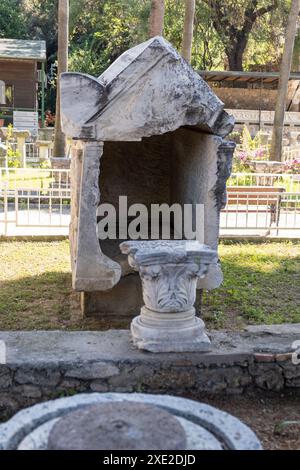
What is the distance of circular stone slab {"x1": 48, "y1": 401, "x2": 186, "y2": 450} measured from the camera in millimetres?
2850

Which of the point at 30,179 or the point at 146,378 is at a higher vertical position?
the point at 30,179

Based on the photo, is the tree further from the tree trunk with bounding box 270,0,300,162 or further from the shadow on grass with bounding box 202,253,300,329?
the shadow on grass with bounding box 202,253,300,329

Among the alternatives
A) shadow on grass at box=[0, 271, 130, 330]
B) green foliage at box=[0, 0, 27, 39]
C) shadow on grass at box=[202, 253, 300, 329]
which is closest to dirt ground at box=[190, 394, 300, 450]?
shadow on grass at box=[202, 253, 300, 329]

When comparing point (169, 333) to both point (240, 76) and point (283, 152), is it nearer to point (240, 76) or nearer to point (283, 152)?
point (283, 152)

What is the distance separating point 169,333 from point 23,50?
24.3 m

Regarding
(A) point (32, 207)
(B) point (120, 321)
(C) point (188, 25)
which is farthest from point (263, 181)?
(B) point (120, 321)

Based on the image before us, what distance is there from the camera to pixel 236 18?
28969mm

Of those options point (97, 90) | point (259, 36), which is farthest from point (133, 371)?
point (259, 36)

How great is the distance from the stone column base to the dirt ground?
0.38 m

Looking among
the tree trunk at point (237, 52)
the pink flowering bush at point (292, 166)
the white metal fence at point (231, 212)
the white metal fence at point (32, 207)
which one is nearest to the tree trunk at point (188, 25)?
the white metal fence at point (32, 207)

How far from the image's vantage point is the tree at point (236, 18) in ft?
94.1

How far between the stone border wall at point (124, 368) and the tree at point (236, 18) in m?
25.9

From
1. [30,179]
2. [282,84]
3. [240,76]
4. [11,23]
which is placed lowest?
[30,179]

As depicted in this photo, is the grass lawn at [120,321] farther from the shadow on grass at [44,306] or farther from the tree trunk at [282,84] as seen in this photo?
the tree trunk at [282,84]
